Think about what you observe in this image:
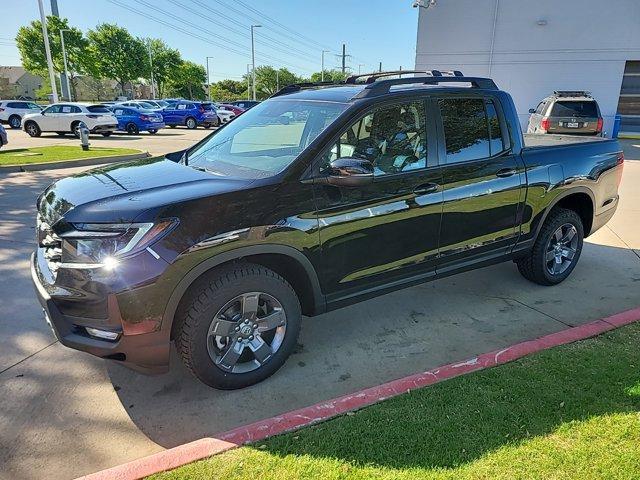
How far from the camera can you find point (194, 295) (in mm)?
2773

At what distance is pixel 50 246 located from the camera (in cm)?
281

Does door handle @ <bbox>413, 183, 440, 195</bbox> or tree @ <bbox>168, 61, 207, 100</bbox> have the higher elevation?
tree @ <bbox>168, 61, 207, 100</bbox>

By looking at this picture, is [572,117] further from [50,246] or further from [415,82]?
[50,246]

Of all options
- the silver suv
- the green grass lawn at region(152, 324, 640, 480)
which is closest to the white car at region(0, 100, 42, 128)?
the silver suv

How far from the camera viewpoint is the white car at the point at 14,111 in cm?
2569

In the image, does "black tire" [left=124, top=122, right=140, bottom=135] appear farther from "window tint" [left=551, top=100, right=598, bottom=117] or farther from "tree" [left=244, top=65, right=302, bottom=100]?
"tree" [left=244, top=65, right=302, bottom=100]

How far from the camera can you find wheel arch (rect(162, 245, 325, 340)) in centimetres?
266

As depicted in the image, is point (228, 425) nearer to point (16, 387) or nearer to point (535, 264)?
point (16, 387)

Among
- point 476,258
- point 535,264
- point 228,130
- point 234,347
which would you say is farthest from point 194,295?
point 535,264

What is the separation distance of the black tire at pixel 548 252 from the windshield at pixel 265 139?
8.15 ft

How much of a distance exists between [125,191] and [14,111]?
93.7 ft

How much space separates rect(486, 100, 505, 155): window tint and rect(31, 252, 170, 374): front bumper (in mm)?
3004

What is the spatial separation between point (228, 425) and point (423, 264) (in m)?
1.85

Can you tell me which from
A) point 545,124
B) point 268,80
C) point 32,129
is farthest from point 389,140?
point 268,80
